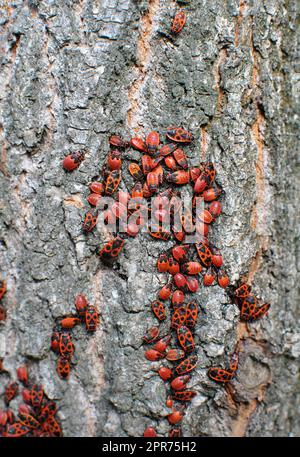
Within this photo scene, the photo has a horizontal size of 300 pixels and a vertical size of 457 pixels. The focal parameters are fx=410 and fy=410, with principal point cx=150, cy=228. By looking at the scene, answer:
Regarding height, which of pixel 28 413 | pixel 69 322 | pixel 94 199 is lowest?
pixel 28 413

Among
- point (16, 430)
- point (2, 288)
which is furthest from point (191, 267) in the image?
point (16, 430)

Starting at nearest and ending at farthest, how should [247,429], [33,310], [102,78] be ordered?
[102,78]
[33,310]
[247,429]

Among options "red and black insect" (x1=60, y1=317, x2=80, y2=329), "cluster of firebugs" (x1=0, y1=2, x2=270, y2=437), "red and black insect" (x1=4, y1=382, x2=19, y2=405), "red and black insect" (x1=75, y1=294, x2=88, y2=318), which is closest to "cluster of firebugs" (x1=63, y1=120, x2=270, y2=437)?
"cluster of firebugs" (x1=0, y1=2, x2=270, y2=437)

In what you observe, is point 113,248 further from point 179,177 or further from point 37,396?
point 37,396

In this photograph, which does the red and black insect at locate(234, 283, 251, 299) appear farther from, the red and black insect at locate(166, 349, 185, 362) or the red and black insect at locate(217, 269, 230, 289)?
the red and black insect at locate(166, 349, 185, 362)

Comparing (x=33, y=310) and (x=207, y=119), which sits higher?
(x=207, y=119)

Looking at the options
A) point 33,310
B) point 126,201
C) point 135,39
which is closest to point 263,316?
point 126,201

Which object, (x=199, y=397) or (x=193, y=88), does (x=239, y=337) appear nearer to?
(x=199, y=397)

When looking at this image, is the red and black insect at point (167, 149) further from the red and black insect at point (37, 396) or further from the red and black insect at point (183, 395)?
the red and black insect at point (37, 396)
